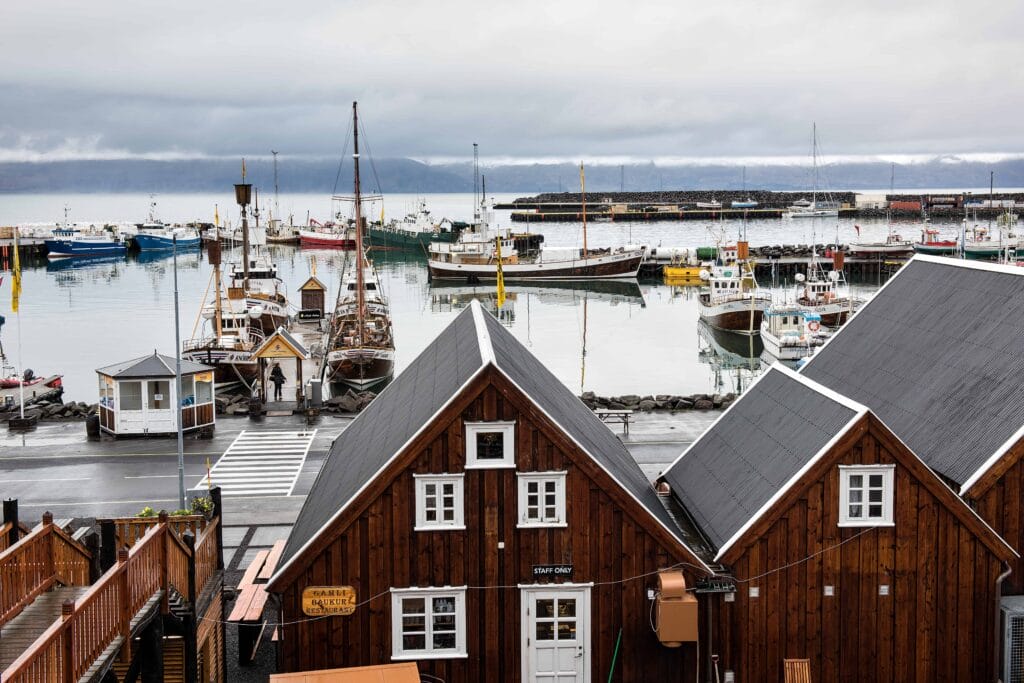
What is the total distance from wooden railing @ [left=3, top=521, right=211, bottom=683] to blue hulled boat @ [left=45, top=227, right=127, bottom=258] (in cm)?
18216

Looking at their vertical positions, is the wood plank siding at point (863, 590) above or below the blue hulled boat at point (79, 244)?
below

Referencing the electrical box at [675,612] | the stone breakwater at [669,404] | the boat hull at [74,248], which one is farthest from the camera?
the boat hull at [74,248]

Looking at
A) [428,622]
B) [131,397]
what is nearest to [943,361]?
[428,622]

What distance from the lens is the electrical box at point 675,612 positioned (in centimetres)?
1741

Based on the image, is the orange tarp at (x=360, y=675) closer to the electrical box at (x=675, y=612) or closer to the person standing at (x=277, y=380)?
the electrical box at (x=675, y=612)

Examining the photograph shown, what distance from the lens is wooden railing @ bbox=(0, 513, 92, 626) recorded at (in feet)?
47.8

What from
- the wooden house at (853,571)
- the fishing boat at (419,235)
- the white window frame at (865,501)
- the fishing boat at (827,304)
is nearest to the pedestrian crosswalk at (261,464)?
the wooden house at (853,571)

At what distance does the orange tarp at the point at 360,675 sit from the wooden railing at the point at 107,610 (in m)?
2.11

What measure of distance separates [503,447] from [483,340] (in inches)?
104

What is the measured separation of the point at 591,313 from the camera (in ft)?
364

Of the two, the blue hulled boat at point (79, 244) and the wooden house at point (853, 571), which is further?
the blue hulled boat at point (79, 244)

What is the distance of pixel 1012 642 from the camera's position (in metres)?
18.4

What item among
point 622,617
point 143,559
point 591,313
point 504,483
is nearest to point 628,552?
point 622,617

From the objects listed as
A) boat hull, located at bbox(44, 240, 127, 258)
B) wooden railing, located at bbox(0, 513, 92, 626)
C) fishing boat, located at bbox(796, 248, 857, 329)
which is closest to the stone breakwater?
wooden railing, located at bbox(0, 513, 92, 626)
